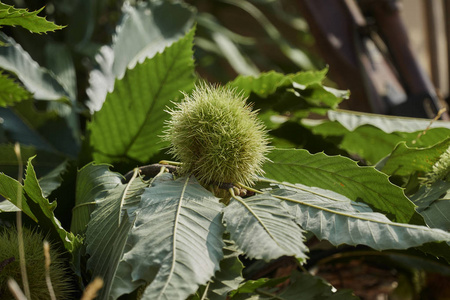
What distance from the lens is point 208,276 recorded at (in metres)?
0.25

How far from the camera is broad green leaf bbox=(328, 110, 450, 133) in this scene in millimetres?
465

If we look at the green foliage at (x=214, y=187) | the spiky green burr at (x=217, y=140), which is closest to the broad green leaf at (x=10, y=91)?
the green foliage at (x=214, y=187)

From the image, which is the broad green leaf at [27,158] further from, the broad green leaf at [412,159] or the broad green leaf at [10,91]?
the broad green leaf at [412,159]

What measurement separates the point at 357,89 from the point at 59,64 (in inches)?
18.4

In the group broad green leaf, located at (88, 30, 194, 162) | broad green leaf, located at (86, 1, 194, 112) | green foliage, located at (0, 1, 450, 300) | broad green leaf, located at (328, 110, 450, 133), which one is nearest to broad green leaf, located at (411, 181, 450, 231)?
green foliage, located at (0, 1, 450, 300)

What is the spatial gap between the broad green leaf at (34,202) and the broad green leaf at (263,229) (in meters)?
0.10

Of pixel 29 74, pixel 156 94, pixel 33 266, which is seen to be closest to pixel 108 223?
pixel 33 266

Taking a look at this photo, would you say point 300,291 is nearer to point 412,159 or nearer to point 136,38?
point 412,159

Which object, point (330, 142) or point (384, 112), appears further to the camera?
point (384, 112)

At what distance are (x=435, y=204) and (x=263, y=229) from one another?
6.1 inches

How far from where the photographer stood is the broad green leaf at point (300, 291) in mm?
337

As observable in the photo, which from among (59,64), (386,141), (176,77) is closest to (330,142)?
(386,141)

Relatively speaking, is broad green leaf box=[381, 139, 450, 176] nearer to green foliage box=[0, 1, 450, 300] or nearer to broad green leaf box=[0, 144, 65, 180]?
green foliage box=[0, 1, 450, 300]

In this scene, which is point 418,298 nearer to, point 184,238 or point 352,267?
point 352,267
